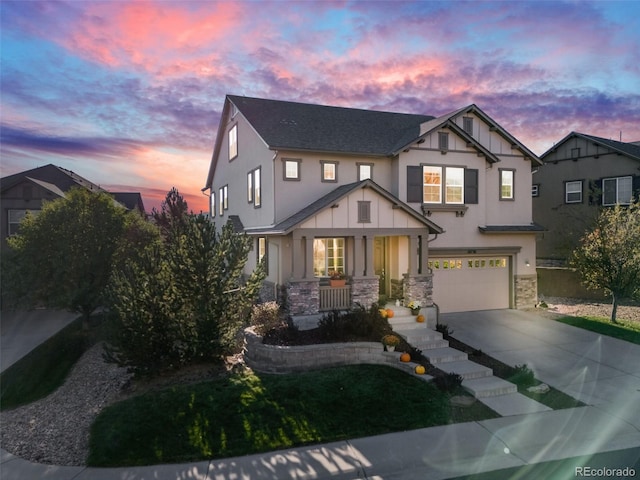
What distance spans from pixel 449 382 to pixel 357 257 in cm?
506

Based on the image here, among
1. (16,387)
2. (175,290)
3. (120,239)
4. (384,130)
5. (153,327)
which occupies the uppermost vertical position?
(384,130)

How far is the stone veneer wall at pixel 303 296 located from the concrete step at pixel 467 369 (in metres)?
4.15

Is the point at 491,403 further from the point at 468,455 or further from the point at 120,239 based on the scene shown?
the point at 120,239

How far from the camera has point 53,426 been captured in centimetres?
863

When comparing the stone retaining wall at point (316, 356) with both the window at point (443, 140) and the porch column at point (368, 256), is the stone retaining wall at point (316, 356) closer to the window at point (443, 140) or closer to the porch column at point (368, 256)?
the porch column at point (368, 256)

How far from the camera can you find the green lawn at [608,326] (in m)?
12.8

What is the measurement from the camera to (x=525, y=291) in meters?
16.8

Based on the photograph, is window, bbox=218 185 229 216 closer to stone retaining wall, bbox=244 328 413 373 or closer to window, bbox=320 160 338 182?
window, bbox=320 160 338 182

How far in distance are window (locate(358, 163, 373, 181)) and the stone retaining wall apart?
6988 millimetres

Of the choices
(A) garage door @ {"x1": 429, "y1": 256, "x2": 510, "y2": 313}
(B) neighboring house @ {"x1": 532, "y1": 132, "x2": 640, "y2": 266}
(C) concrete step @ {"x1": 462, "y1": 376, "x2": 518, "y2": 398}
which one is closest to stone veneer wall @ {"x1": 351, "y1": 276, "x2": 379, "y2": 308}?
(A) garage door @ {"x1": 429, "y1": 256, "x2": 510, "y2": 313}

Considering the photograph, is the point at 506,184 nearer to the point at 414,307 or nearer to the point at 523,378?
the point at 414,307

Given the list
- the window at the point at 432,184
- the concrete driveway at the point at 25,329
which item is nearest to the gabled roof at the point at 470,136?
the window at the point at 432,184

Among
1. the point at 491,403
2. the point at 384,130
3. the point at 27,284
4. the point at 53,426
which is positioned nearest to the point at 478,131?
the point at 384,130

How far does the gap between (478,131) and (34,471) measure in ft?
56.2
